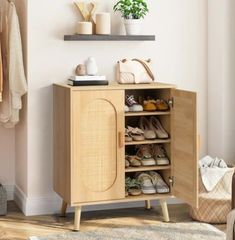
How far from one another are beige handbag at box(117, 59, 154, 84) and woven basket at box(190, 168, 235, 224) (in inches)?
30.4

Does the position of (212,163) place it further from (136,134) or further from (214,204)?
(136,134)

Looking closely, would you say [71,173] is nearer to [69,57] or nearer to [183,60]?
[69,57]

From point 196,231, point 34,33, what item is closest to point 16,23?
point 34,33

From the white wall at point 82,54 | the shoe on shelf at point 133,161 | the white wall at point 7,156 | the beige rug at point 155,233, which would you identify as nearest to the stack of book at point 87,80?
the white wall at point 82,54

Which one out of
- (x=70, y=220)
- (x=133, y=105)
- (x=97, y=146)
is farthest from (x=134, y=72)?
(x=70, y=220)

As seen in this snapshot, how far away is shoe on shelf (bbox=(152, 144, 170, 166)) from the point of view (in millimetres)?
4188

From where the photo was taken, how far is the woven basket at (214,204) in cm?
409

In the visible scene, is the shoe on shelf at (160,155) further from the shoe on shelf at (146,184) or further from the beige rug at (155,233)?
the beige rug at (155,233)

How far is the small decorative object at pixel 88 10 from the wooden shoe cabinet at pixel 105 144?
513mm

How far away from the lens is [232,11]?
4543 millimetres

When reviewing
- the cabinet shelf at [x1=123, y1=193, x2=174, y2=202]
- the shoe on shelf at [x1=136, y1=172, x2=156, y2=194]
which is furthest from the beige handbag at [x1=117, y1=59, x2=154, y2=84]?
the cabinet shelf at [x1=123, y1=193, x2=174, y2=202]

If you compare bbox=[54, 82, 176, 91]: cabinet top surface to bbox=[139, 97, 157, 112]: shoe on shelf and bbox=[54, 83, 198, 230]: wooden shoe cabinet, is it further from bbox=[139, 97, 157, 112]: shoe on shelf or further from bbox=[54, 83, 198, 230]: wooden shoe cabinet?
bbox=[139, 97, 157, 112]: shoe on shelf

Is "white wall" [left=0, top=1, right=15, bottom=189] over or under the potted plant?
under

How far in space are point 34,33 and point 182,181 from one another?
1361 millimetres
